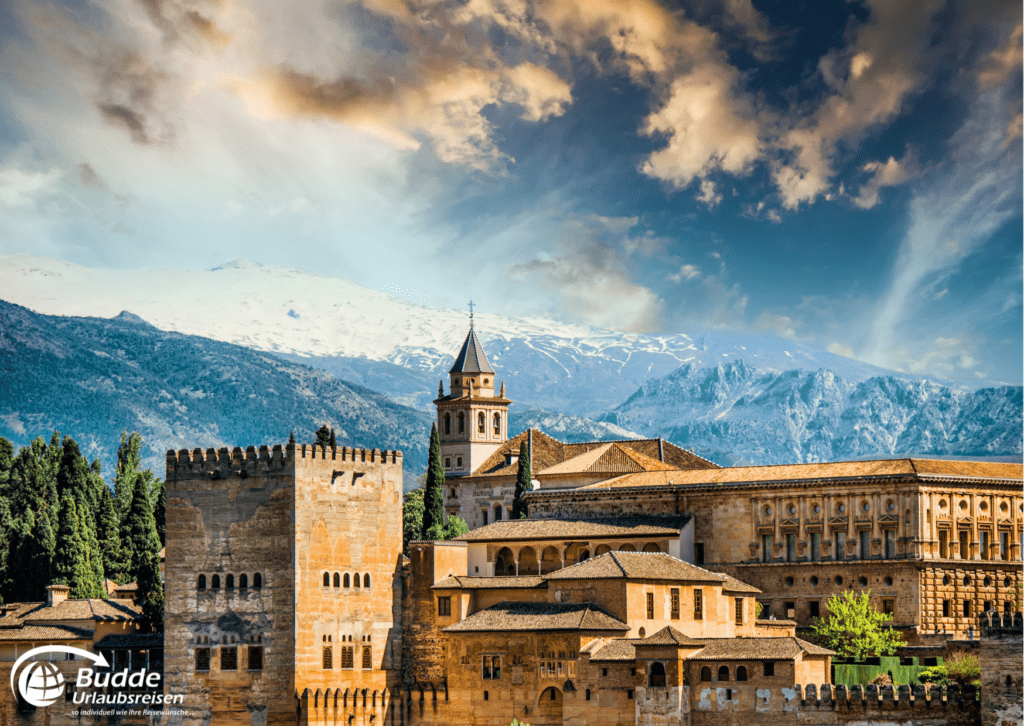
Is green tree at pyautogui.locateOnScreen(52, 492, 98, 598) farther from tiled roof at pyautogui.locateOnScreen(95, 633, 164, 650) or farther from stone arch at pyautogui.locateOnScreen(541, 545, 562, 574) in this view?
stone arch at pyautogui.locateOnScreen(541, 545, 562, 574)

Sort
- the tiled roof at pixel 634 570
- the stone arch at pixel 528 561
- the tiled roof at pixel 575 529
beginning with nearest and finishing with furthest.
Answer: the tiled roof at pixel 634 570
the tiled roof at pixel 575 529
the stone arch at pixel 528 561

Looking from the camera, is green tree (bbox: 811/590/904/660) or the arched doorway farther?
green tree (bbox: 811/590/904/660)

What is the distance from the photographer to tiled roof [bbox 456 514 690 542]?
79.7 meters

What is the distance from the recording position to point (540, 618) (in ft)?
225

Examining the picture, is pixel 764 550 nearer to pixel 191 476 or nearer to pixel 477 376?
pixel 191 476

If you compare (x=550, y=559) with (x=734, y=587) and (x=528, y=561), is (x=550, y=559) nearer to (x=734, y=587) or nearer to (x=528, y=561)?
(x=528, y=561)

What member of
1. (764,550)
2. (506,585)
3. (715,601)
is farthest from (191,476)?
(764,550)

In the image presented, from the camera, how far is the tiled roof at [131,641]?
75.8m

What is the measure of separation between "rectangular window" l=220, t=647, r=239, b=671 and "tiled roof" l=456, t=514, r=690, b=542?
15.6 metres

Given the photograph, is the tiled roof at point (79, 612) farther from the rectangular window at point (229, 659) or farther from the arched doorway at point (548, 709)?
the arched doorway at point (548, 709)

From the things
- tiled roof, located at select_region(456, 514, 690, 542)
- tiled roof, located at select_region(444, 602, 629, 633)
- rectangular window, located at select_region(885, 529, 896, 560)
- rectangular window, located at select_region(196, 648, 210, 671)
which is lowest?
rectangular window, located at select_region(196, 648, 210, 671)

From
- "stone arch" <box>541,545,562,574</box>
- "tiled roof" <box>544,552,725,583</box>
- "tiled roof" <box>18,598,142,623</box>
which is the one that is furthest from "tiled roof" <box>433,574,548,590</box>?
"tiled roof" <box>18,598,142,623</box>

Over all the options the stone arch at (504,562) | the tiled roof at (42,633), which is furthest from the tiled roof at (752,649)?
the tiled roof at (42,633)

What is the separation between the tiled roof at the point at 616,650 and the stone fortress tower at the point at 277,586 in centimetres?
1195
